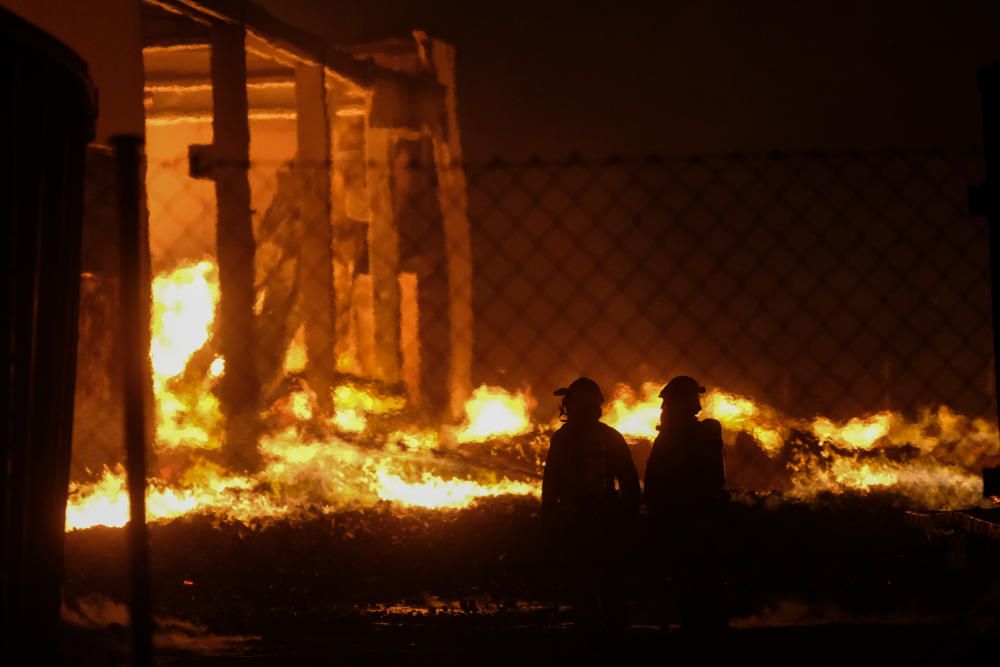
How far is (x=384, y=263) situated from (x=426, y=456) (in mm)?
4258

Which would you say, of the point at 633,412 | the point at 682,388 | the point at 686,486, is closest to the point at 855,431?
the point at 633,412

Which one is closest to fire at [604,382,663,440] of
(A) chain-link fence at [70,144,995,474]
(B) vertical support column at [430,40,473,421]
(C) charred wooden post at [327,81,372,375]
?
(A) chain-link fence at [70,144,995,474]

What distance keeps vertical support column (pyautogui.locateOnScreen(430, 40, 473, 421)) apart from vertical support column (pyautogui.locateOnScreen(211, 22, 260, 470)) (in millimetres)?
3276

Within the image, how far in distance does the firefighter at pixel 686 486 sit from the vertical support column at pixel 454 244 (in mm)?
8621

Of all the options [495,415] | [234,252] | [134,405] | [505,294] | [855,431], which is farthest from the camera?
[505,294]

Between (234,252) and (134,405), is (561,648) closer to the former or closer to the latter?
(134,405)

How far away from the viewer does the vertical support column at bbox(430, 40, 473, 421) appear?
13.6m

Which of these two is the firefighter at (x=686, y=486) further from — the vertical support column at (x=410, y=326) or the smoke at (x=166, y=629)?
the vertical support column at (x=410, y=326)

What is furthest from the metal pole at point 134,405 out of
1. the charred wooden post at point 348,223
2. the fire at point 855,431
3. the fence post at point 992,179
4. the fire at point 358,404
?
the charred wooden post at point 348,223

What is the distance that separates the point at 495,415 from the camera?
12.7m

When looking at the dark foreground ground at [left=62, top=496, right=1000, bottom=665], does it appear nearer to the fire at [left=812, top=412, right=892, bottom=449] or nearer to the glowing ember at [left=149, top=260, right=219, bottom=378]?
the fire at [left=812, top=412, right=892, bottom=449]

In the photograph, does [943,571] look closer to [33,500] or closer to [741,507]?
[741,507]

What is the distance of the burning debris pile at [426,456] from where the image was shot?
8508 millimetres

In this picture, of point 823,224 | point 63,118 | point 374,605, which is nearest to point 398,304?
point 823,224
